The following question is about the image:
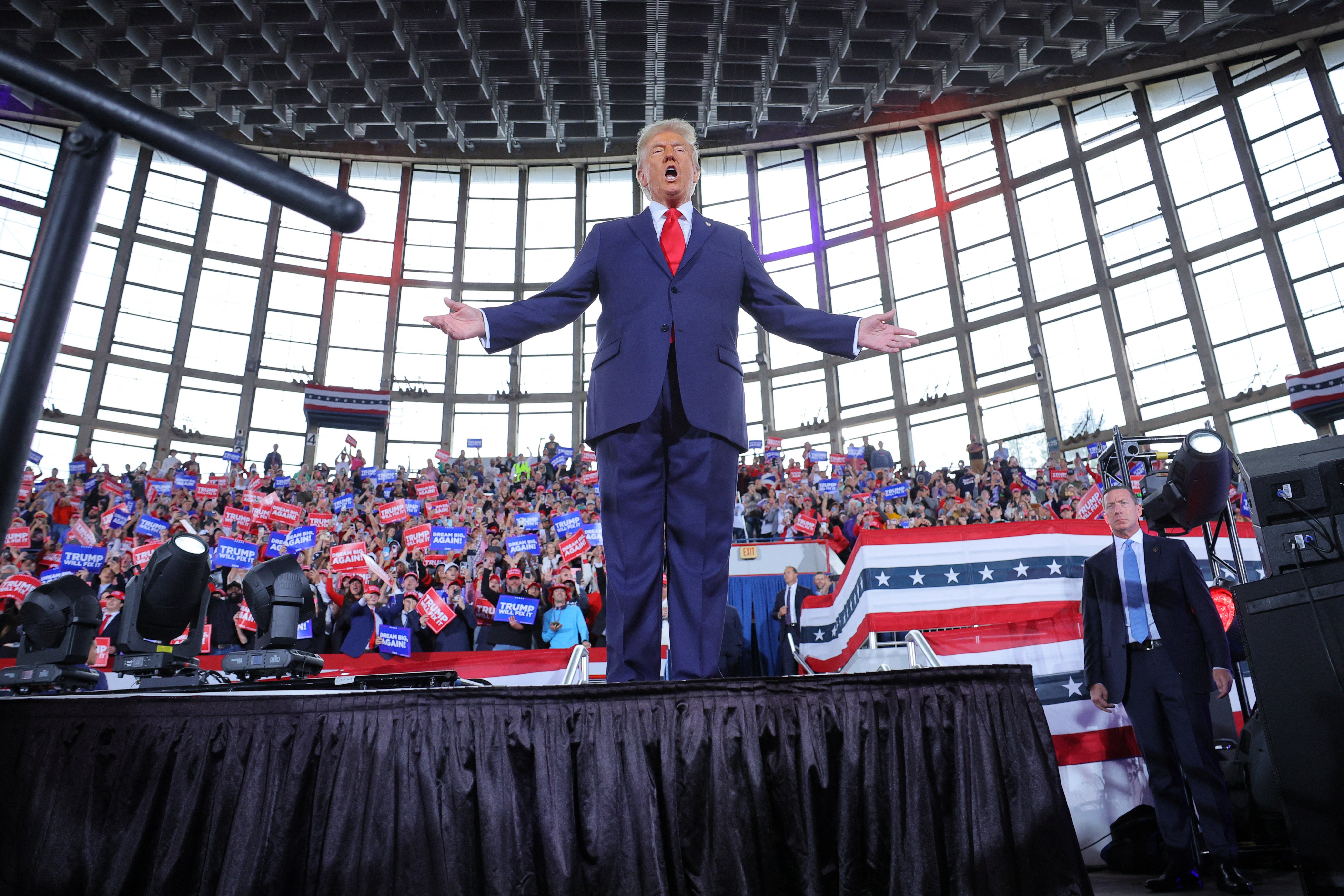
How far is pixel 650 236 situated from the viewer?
2.46 meters

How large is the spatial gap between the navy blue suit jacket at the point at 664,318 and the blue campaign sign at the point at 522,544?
6288 mm

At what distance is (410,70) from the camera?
1817 cm

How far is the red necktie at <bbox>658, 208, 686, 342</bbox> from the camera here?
2418 millimetres

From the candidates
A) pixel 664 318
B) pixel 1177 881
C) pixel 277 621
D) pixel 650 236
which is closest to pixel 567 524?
pixel 277 621

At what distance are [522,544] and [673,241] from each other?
654 cm

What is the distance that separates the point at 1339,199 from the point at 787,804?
1795 cm

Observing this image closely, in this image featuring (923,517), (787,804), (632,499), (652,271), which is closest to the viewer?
(787,804)

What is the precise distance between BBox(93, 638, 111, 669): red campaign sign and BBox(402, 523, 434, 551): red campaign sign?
299cm

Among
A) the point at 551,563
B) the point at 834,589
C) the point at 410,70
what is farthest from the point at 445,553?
the point at 410,70

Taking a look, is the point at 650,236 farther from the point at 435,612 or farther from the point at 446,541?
the point at 446,541

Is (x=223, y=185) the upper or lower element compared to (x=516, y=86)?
lower

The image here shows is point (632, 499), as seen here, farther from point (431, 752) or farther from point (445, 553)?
point (445, 553)

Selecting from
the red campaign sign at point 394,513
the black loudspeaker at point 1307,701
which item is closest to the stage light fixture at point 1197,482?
the black loudspeaker at point 1307,701

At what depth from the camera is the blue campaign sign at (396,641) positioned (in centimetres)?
625
